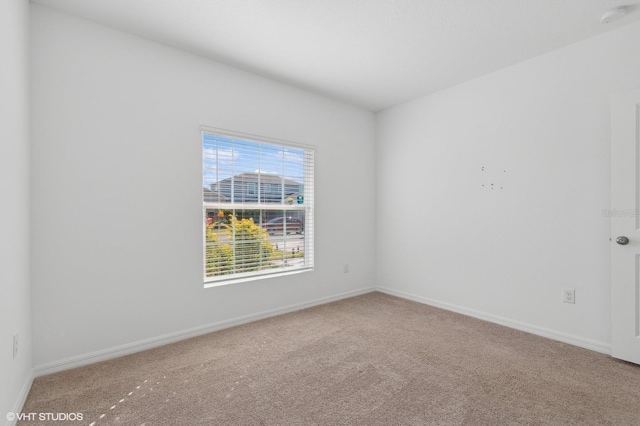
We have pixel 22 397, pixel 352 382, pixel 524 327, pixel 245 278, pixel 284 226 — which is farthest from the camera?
pixel 284 226

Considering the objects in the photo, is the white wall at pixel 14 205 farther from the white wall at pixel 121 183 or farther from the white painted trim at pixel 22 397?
the white wall at pixel 121 183

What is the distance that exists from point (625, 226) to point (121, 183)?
13.2 feet

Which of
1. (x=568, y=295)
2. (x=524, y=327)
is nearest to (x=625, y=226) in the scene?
(x=568, y=295)

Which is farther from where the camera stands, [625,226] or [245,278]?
[245,278]

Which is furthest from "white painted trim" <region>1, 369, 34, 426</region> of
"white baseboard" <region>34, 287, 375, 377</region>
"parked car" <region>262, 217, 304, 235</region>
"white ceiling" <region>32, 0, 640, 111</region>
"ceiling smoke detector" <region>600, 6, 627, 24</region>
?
"ceiling smoke detector" <region>600, 6, 627, 24</region>

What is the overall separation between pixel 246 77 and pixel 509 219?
312cm

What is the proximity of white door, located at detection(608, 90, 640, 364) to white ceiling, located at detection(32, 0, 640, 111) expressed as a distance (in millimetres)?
770

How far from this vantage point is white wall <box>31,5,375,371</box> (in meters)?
2.25

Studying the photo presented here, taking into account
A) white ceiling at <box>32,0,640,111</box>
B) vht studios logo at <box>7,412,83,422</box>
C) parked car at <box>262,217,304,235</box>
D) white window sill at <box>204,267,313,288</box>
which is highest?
white ceiling at <box>32,0,640,111</box>

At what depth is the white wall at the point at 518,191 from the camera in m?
2.60

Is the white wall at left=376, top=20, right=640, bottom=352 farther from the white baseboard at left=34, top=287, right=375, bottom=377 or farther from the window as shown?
the white baseboard at left=34, top=287, right=375, bottom=377

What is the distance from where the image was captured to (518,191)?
10.1 feet

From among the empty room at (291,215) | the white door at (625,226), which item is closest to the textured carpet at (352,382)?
the empty room at (291,215)

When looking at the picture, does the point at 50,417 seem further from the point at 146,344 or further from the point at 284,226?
the point at 284,226
